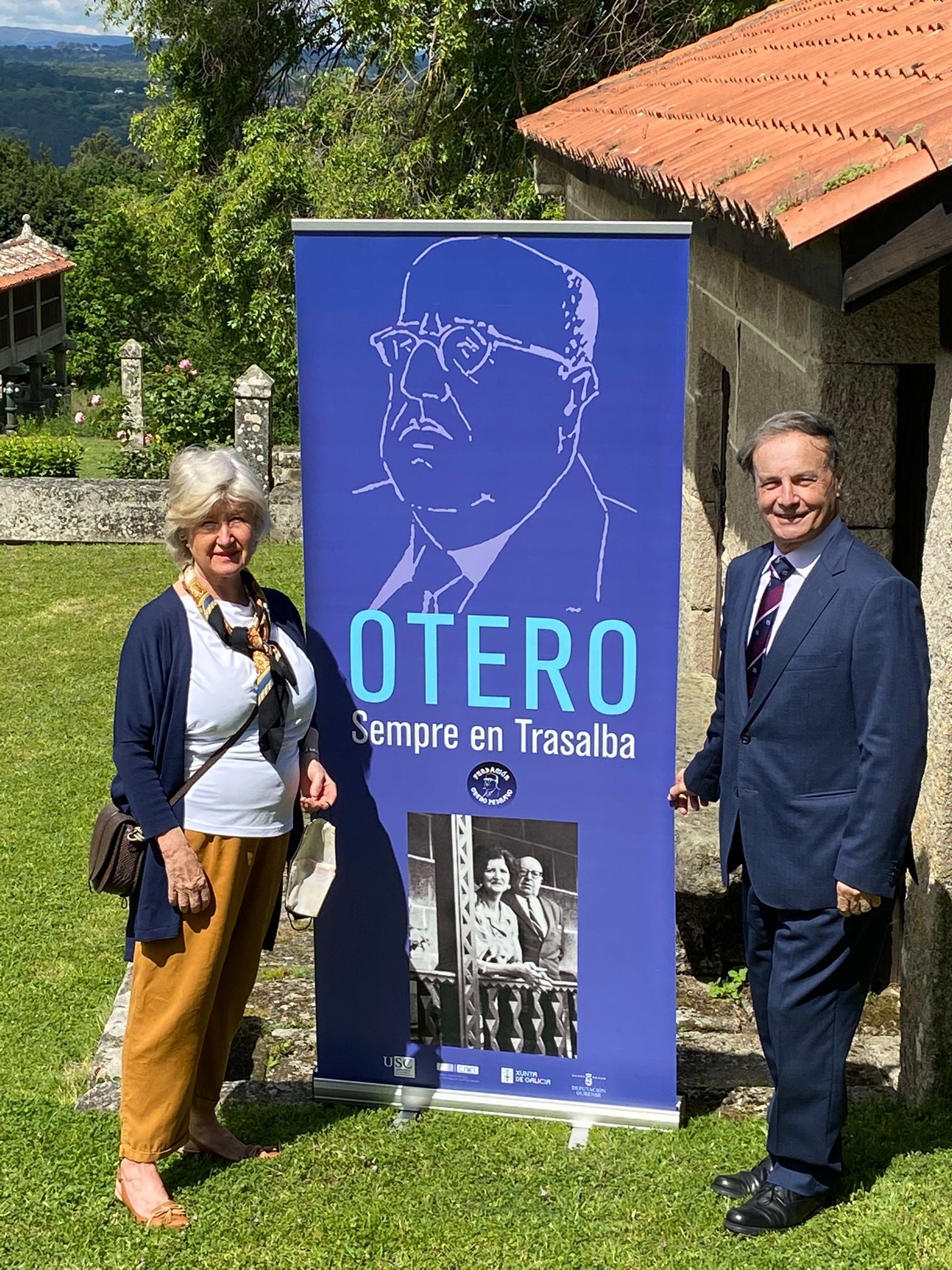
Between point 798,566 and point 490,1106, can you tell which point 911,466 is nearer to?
point 798,566

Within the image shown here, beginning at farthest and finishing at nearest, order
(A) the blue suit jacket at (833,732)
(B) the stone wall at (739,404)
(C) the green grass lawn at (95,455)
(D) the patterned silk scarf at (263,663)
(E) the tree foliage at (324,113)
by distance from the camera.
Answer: (C) the green grass lawn at (95,455)
(E) the tree foliage at (324,113)
(B) the stone wall at (739,404)
(D) the patterned silk scarf at (263,663)
(A) the blue suit jacket at (833,732)

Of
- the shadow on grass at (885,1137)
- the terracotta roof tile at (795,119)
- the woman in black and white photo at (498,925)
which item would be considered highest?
the terracotta roof tile at (795,119)

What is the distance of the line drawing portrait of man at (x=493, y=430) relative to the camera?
3.90m

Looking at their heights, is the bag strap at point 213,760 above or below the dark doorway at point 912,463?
below

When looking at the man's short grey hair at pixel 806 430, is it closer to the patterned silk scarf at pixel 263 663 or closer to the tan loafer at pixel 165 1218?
the patterned silk scarf at pixel 263 663

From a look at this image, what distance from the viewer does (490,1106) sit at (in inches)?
172

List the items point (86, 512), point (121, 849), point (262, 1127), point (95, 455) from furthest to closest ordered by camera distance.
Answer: point (95, 455), point (86, 512), point (262, 1127), point (121, 849)

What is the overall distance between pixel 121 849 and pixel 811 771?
177 centimetres

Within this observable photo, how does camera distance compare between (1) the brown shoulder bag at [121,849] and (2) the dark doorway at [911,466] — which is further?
(2) the dark doorway at [911,466]

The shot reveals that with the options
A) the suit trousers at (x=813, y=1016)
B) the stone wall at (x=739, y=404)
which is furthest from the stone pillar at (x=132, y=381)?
the suit trousers at (x=813, y=1016)

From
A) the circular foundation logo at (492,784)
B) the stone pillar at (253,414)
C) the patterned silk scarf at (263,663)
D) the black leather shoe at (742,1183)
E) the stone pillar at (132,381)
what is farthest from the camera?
the stone pillar at (132,381)

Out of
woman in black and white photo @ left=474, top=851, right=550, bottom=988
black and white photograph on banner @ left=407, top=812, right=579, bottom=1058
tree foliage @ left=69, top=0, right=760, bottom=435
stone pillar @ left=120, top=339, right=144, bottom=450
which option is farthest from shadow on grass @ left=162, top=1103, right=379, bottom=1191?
stone pillar @ left=120, top=339, right=144, bottom=450

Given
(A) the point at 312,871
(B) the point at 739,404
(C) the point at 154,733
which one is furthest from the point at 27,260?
(C) the point at 154,733

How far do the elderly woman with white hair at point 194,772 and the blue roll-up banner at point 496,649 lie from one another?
383 millimetres
